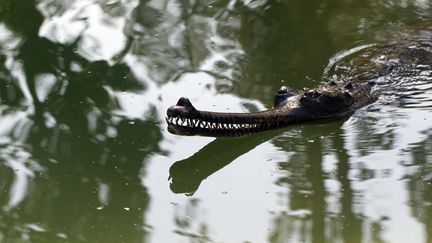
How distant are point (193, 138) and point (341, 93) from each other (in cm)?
147

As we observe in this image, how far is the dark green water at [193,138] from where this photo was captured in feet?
17.8

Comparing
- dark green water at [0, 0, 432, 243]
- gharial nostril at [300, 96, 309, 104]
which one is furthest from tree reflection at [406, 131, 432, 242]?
gharial nostril at [300, 96, 309, 104]

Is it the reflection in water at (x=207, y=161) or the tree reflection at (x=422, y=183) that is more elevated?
the tree reflection at (x=422, y=183)

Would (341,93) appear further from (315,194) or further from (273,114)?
(315,194)

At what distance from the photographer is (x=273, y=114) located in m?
6.60

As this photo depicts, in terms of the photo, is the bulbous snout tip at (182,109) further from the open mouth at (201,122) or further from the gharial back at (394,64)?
the gharial back at (394,64)

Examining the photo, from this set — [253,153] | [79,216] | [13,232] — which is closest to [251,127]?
[253,153]

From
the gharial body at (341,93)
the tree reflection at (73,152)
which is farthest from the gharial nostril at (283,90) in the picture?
the tree reflection at (73,152)

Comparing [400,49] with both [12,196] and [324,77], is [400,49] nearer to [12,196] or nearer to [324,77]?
[324,77]

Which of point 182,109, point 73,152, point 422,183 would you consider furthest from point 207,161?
point 422,183

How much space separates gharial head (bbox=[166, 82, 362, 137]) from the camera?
5988mm

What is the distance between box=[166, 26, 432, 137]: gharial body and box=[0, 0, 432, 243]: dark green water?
135mm

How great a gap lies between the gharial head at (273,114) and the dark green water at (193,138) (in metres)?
0.12

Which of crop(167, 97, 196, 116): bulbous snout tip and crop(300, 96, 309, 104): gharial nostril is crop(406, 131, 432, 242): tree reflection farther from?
crop(167, 97, 196, 116): bulbous snout tip
